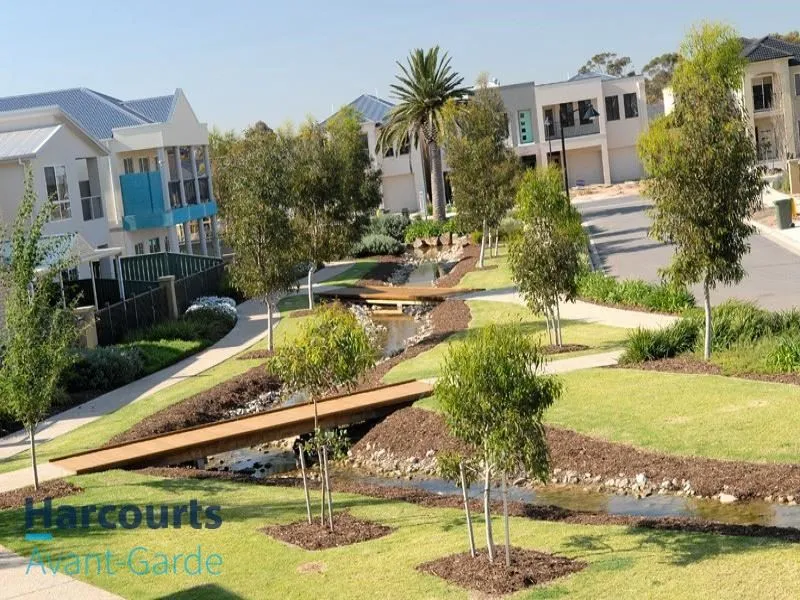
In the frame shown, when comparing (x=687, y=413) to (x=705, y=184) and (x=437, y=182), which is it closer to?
(x=705, y=184)

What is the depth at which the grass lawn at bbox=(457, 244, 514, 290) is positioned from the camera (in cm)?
4044

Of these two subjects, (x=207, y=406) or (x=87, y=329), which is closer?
(x=207, y=406)

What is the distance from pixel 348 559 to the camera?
12758 mm

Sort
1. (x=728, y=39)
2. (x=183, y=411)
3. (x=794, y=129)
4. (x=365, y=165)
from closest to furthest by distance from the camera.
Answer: (x=183, y=411)
(x=365, y=165)
(x=728, y=39)
(x=794, y=129)

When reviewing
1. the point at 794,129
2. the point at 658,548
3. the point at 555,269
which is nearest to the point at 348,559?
the point at 658,548

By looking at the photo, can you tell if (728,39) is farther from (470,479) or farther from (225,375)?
(470,479)

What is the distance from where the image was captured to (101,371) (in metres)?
27.5

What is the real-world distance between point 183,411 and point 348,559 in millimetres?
11640

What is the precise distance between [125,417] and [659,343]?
1089cm

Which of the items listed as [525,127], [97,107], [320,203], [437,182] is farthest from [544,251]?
[525,127]

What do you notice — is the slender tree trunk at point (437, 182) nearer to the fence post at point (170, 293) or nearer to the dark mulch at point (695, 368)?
the fence post at point (170, 293)

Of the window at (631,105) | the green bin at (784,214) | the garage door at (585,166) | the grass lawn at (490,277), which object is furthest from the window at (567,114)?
the green bin at (784,214)

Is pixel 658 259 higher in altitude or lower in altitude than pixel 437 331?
higher

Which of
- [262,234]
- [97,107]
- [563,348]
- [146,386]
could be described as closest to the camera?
[563,348]
